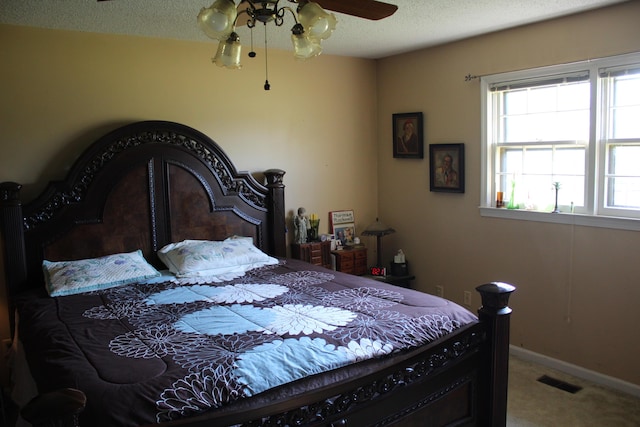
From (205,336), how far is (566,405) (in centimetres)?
231

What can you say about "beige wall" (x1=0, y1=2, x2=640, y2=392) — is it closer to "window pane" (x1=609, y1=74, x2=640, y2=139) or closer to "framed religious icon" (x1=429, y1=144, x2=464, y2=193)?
"framed religious icon" (x1=429, y1=144, x2=464, y2=193)

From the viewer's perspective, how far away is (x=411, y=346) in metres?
2.25

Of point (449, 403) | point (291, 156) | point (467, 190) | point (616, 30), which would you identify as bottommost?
point (449, 403)

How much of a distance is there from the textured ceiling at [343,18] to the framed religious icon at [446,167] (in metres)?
0.88

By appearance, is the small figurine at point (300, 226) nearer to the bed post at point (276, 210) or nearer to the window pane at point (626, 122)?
the bed post at point (276, 210)

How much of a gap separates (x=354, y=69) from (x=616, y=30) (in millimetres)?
2244

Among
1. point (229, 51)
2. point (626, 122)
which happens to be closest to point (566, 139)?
point (626, 122)

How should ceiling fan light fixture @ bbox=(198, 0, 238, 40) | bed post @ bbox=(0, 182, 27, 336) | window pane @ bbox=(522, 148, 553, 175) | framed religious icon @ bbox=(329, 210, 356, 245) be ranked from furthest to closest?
1. framed religious icon @ bbox=(329, 210, 356, 245)
2. window pane @ bbox=(522, 148, 553, 175)
3. bed post @ bbox=(0, 182, 27, 336)
4. ceiling fan light fixture @ bbox=(198, 0, 238, 40)

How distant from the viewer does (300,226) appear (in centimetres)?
444

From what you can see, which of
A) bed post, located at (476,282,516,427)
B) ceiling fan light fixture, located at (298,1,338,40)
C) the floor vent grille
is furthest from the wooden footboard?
ceiling fan light fixture, located at (298,1,338,40)

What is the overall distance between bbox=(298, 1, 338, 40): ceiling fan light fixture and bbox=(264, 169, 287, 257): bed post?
2151 mm

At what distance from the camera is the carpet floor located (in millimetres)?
2990

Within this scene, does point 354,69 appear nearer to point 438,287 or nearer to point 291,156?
point 291,156

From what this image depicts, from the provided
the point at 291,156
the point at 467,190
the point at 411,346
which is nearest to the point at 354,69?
the point at 291,156
